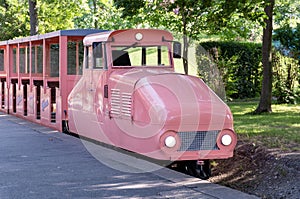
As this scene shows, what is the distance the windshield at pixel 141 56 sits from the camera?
10.8m

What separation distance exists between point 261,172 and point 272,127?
11.0 ft

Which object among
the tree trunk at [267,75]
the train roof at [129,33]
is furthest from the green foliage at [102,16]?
the train roof at [129,33]

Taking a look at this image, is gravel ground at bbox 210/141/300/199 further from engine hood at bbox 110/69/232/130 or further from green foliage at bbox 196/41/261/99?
green foliage at bbox 196/41/261/99

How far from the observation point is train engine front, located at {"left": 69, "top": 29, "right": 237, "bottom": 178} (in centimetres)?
858

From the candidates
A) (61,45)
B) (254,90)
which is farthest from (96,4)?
(61,45)

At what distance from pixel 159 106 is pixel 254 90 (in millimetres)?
15116

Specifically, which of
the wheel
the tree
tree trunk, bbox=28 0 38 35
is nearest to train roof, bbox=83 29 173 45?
the tree

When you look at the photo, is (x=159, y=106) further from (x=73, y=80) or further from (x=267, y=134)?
(x=73, y=80)

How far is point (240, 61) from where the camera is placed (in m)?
23.2

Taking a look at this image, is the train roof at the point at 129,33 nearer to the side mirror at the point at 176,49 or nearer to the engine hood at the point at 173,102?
the side mirror at the point at 176,49

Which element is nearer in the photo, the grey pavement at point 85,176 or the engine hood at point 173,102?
the grey pavement at point 85,176

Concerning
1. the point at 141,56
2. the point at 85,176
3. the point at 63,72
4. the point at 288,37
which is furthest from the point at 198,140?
the point at 288,37

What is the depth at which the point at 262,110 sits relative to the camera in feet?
51.8

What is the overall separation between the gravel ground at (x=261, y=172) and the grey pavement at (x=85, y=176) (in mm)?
1127
